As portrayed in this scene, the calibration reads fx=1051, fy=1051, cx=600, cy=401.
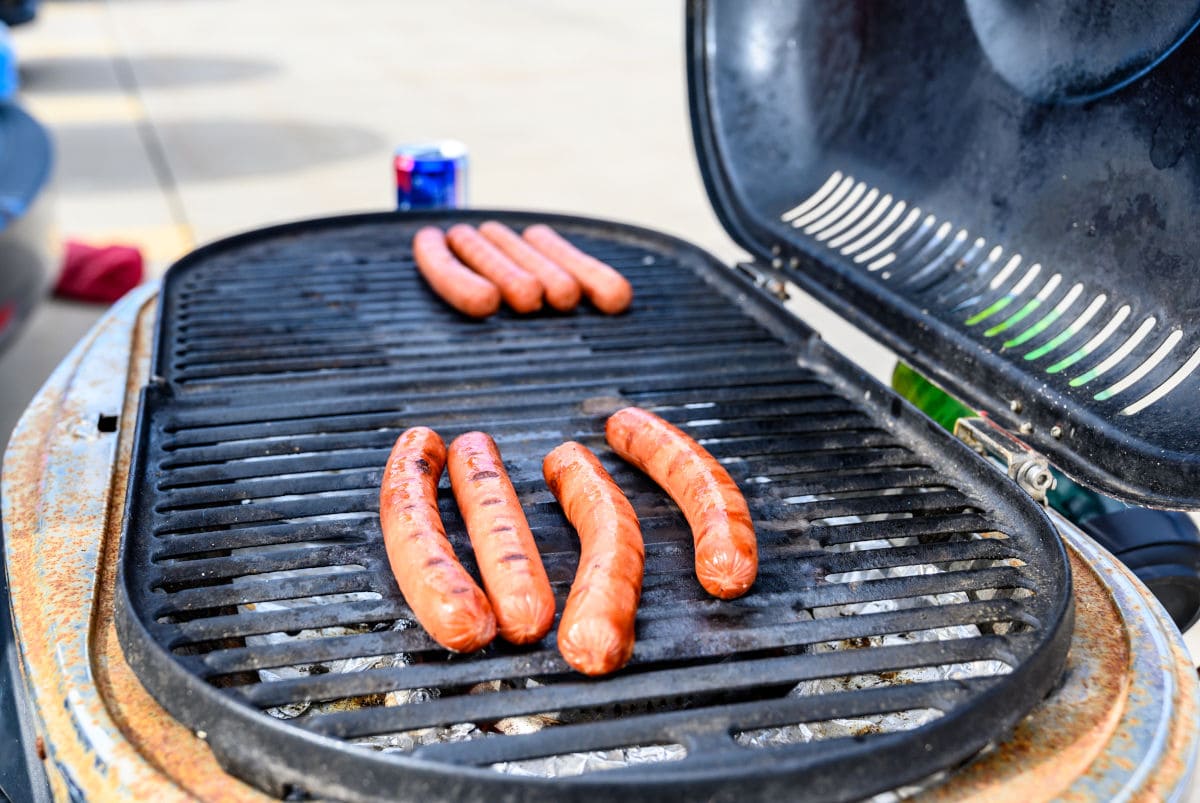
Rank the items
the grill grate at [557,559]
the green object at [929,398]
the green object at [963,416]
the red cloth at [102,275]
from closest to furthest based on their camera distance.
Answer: the grill grate at [557,559] → the green object at [963,416] → the green object at [929,398] → the red cloth at [102,275]

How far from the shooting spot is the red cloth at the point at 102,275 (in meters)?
6.15

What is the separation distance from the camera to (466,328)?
9.42ft

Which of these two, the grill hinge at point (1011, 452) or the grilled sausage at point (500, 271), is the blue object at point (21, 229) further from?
the grill hinge at point (1011, 452)

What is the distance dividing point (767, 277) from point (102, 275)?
458cm

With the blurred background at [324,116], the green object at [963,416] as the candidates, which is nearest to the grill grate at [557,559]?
the green object at [963,416]

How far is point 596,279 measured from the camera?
2965mm

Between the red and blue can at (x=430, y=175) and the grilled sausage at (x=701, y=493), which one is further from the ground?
the red and blue can at (x=430, y=175)

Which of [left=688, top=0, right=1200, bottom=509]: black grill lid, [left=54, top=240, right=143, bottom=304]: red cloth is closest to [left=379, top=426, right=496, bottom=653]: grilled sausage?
[left=688, top=0, right=1200, bottom=509]: black grill lid

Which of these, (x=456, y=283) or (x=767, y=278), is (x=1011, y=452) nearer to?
(x=767, y=278)

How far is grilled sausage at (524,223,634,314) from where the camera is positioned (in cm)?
293

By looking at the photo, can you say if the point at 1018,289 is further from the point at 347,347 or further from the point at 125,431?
the point at 125,431

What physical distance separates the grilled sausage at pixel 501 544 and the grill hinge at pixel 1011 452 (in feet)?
3.37

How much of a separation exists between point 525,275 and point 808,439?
1015mm

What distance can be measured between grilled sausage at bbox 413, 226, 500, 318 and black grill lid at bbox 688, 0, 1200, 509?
33.2 inches
